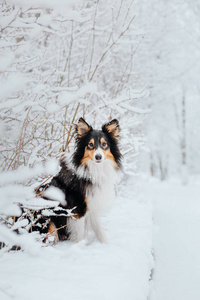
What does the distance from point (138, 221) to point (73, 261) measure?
2921 millimetres

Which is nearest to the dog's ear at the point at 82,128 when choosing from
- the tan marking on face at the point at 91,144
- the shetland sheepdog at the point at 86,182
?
the shetland sheepdog at the point at 86,182

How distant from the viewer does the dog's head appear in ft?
12.1

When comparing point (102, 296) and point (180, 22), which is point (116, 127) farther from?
point (180, 22)

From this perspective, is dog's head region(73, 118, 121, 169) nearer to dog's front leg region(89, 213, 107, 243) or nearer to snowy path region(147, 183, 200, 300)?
dog's front leg region(89, 213, 107, 243)

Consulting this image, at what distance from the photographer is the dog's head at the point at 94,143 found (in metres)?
3.68

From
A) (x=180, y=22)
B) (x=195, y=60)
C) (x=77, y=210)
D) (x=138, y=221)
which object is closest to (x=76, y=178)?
(x=77, y=210)

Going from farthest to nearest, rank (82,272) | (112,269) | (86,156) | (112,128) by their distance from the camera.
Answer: (112,128) < (86,156) < (112,269) < (82,272)

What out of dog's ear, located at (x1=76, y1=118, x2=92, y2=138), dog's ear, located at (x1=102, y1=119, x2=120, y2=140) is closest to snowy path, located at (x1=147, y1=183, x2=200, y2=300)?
dog's ear, located at (x1=102, y1=119, x2=120, y2=140)

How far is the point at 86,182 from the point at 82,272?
127cm

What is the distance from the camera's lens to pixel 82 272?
110 inches

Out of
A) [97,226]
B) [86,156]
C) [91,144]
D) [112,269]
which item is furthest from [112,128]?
[112,269]

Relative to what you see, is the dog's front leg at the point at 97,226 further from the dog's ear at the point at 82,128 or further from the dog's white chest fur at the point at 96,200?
the dog's ear at the point at 82,128

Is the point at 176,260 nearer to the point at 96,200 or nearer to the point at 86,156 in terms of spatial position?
the point at 96,200

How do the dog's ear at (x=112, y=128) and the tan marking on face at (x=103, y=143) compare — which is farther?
the dog's ear at (x=112, y=128)
